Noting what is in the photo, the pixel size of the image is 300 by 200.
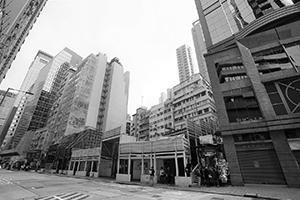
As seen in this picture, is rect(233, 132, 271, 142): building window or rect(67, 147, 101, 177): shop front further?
rect(67, 147, 101, 177): shop front

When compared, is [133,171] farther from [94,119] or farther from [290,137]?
[94,119]

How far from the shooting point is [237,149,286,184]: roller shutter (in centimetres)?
1255

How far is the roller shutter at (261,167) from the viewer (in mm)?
12555

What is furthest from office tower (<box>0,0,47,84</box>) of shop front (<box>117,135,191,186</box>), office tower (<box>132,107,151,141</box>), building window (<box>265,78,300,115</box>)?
office tower (<box>132,107,151,141</box>)

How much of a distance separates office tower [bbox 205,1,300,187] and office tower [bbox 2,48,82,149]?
83.5 meters

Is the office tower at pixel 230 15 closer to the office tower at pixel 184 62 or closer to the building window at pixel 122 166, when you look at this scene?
the building window at pixel 122 166

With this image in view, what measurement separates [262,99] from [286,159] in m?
5.85

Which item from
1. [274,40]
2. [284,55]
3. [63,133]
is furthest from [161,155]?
[63,133]

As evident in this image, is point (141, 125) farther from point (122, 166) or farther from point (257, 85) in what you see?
point (257, 85)

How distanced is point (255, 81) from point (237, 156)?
28.0ft

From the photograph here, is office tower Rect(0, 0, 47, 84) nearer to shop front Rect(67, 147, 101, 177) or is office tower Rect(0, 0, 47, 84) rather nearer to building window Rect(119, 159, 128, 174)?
shop front Rect(67, 147, 101, 177)

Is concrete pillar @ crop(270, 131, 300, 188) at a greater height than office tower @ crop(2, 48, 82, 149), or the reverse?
office tower @ crop(2, 48, 82, 149)

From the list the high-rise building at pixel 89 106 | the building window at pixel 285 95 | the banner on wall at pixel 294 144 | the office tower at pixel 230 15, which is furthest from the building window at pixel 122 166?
the office tower at pixel 230 15

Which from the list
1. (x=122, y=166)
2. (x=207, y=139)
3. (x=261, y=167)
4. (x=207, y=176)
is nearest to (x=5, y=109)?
(x=122, y=166)
